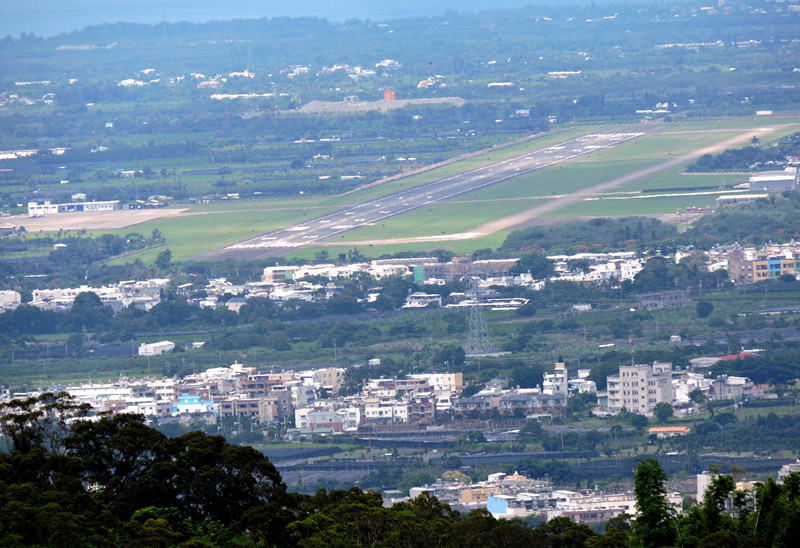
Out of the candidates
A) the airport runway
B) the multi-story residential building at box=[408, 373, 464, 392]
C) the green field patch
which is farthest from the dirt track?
the multi-story residential building at box=[408, 373, 464, 392]

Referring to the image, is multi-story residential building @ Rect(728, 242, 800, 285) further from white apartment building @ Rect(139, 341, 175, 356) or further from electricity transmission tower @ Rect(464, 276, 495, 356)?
white apartment building @ Rect(139, 341, 175, 356)

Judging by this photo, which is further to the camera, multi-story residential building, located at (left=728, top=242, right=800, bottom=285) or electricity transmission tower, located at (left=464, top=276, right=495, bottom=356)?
multi-story residential building, located at (left=728, top=242, right=800, bottom=285)

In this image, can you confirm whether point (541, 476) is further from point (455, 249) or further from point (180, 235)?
point (180, 235)

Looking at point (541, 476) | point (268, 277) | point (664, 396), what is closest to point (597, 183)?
point (268, 277)

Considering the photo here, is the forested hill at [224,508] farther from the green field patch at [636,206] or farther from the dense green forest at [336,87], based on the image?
the dense green forest at [336,87]

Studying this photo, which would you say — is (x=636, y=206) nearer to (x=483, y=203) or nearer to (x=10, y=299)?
(x=483, y=203)

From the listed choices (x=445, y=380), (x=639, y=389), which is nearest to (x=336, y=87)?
(x=445, y=380)
